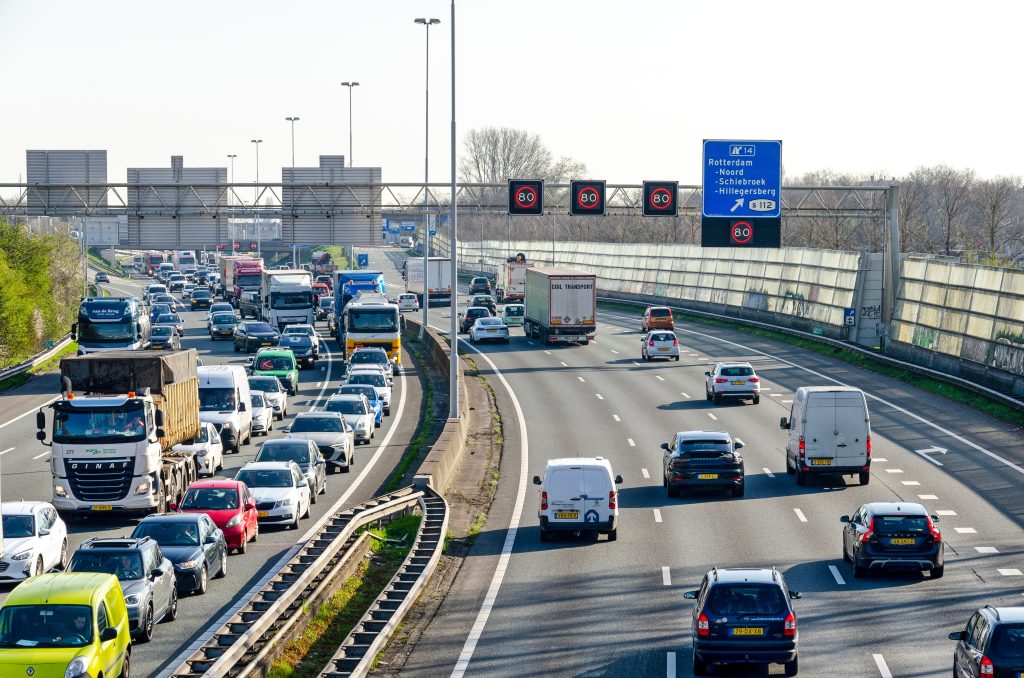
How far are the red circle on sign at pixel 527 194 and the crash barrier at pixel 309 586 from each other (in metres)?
29.6

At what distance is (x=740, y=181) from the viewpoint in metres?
62.8

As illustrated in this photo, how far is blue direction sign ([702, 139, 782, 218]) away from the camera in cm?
6259

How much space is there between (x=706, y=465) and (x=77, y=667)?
858 inches

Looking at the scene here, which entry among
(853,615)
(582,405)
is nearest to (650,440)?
(582,405)

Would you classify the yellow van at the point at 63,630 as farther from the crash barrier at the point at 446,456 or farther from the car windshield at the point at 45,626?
the crash barrier at the point at 446,456

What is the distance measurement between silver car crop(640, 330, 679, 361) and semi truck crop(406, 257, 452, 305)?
31.1m

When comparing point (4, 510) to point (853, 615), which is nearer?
point (853, 615)

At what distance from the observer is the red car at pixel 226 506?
3122cm

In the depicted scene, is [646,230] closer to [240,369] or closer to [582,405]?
[582,405]

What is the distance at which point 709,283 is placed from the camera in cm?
9844

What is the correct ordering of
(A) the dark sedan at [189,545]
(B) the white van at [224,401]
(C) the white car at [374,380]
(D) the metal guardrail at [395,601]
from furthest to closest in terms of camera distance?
(C) the white car at [374,380] → (B) the white van at [224,401] → (A) the dark sedan at [189,545] → (D) the metal guardrail at [395,601]

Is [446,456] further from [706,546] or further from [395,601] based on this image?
[395,601]

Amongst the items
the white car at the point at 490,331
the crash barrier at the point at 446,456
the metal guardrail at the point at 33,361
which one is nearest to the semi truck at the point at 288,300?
the white car at the point at 490,331

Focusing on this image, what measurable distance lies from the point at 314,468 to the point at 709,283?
63.4 m
